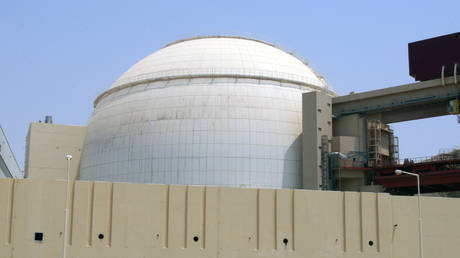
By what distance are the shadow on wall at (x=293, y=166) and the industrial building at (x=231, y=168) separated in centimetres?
14

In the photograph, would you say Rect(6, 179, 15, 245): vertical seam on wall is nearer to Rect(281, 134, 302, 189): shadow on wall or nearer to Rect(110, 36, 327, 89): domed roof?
Rect(281, 134, 302, 189): shadow on wall

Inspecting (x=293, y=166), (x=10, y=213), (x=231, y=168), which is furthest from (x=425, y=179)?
(x=10, y=213)

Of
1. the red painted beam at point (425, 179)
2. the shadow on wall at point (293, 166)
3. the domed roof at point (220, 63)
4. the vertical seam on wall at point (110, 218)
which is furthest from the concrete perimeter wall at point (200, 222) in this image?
the domed roof at point (220, 63)

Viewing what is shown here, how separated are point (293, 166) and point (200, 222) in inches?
978

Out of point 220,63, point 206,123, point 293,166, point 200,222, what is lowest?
Answer: point 200,222

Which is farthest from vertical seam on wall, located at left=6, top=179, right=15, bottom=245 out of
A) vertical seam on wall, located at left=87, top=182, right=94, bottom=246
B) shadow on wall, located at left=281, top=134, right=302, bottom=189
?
shadow on wall, located at left=281, top=134, right=302, bottom=189

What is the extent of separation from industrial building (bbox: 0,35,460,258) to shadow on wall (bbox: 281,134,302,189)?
14 centimetres

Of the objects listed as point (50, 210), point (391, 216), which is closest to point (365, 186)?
Result: point (391, 216)

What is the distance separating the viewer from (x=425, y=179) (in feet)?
188

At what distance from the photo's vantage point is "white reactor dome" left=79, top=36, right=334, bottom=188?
60812 mm

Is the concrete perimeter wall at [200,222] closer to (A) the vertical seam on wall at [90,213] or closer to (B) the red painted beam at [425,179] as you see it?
(A) the vertical seam on wall at [90,213]

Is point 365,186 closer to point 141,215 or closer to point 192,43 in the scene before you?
point 192,43

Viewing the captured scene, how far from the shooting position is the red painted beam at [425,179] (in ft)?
184

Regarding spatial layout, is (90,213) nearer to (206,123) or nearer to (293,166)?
(206,123)
